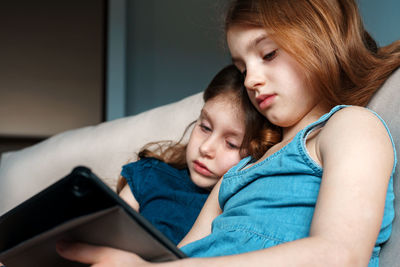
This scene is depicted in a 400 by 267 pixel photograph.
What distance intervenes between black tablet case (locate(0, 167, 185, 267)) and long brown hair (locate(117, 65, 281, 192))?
19.5 inches

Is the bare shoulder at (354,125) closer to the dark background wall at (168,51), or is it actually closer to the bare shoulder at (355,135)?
the bare shoulder at (355,135)

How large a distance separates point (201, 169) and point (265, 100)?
1.00 feet

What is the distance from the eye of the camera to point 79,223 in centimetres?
55

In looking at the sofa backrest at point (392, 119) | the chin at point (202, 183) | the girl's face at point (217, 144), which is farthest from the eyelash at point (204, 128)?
the sofa backrest at point (392, 119)

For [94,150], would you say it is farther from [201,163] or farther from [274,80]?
[274,80]

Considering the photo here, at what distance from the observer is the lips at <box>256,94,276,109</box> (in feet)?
2.94

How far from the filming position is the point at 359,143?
639mm

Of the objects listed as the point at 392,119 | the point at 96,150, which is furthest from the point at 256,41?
the point at 96,150

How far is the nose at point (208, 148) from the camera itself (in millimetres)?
1107

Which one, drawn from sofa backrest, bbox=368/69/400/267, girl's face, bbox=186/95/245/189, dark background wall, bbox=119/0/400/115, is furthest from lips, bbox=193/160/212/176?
dark background wall, bbox=119/0/400/115

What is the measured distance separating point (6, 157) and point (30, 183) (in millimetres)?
199

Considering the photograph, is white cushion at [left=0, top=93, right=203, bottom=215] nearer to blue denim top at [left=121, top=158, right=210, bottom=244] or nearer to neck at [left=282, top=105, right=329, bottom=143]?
blue denim top at [left=121, top=158, right=210, bottom=244]

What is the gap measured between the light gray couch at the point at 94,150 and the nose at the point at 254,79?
1.61 ft

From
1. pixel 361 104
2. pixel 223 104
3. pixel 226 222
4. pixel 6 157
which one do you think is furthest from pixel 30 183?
pixel 361 104
